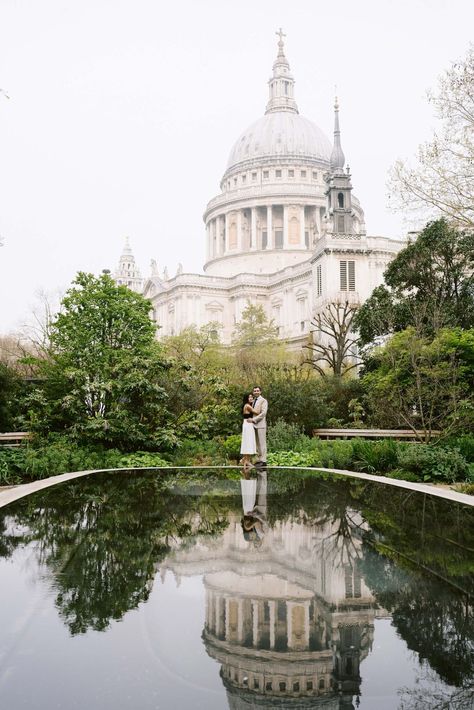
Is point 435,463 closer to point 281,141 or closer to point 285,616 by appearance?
point 285,616

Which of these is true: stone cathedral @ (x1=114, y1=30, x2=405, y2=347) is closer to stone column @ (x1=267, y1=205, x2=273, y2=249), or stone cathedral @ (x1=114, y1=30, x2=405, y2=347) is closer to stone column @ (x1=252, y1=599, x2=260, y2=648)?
stone column @ (x1=267, y1=205, x2=273, y2=249)

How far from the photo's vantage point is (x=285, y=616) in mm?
3621

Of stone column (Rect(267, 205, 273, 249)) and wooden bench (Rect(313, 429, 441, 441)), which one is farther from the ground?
stone column (Rect(267, 205, 273, 249))

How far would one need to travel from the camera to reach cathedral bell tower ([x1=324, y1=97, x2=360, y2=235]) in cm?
5600

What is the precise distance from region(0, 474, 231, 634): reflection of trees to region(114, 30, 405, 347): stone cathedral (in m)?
50.0

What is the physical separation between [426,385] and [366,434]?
201 cm

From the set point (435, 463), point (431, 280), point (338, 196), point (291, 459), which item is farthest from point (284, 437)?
point (338, 196)

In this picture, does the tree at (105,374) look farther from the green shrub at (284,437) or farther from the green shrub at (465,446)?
the green shrub at (465,446)

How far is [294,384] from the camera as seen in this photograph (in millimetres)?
18391

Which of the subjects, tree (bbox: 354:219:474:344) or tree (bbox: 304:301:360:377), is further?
tree (bbox: 304:301:360:377)

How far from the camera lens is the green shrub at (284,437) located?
15.2 m

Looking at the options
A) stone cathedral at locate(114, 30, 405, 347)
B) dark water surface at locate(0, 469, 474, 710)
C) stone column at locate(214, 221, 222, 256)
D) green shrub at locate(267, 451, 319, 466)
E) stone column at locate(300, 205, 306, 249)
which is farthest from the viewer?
stone column at locate(214, 221, 222, 256)

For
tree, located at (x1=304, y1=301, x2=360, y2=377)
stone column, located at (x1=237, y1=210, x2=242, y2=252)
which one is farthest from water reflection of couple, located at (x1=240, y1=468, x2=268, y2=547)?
stone column, located at (x1=237, y1=210, x2=242, y2=252)

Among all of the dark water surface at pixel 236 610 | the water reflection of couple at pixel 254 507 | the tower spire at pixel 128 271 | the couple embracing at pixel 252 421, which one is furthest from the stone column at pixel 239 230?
the dark water surface at pixel 236 610
